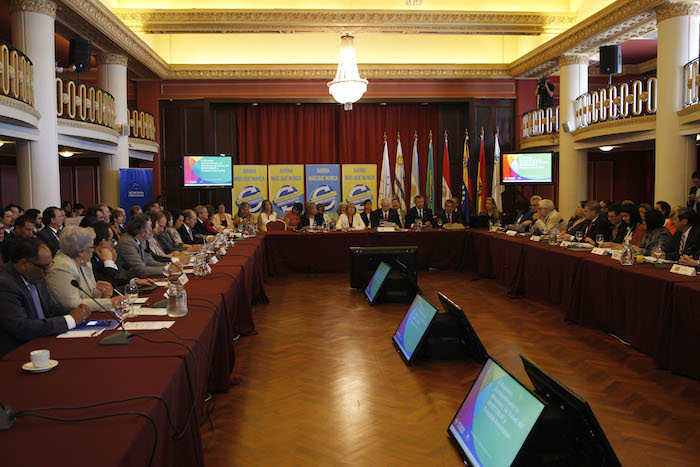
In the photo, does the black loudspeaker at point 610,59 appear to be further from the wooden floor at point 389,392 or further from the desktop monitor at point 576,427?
the desktop monitor at point 576,427

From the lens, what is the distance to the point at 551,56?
33.5ft

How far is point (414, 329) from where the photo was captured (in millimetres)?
4109

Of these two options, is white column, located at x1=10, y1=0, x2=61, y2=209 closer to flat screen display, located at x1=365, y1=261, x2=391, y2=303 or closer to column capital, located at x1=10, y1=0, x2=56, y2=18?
column capital, located at x1=10, y1=0, x2=56, y2=18

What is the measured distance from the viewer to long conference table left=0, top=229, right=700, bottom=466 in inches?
58.5

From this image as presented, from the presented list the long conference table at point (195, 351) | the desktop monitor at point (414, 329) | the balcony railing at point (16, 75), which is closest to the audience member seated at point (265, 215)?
the long conference table at point (195, 351)

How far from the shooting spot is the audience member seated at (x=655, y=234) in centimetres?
493

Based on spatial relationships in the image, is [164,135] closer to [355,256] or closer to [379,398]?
[355,256]

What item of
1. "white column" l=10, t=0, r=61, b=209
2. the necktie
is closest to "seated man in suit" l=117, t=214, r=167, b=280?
the necktie

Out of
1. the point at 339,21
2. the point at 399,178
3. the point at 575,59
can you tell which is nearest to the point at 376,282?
the point at 339,21

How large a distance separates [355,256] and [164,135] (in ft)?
22.3

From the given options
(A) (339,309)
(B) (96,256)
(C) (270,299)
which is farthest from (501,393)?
(C) (270,299)

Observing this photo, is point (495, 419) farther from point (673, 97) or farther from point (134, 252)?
point (673, 97)

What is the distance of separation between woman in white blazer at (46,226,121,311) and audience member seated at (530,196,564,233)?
18.4 feet

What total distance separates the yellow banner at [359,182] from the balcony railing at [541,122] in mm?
3400
